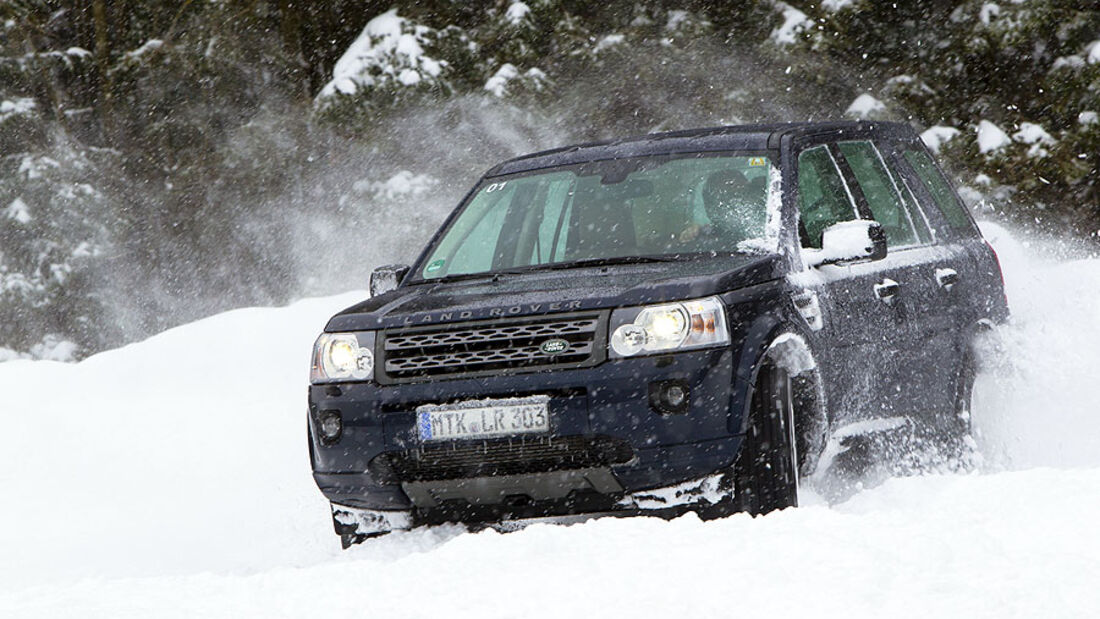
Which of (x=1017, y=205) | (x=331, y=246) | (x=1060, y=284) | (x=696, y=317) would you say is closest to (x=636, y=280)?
(x=696, y=317)

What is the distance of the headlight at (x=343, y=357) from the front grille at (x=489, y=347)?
0.06 meters

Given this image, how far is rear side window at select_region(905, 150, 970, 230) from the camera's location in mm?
7172

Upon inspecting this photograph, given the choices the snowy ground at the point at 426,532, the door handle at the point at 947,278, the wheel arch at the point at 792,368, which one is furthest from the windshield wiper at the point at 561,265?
the door handle at the point at 947,278

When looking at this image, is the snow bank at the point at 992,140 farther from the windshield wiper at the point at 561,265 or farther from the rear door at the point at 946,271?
the windshield wiper at the point at 561,265

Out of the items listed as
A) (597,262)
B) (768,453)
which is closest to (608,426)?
(768,453)

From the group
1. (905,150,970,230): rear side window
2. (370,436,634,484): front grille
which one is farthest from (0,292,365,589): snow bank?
(905,150,970,230): rear side window

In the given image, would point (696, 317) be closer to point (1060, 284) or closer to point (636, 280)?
point (636, 280)

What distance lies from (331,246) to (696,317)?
18.3m

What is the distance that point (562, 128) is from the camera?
21.0 meters

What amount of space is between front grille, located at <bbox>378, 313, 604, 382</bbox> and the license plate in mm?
110

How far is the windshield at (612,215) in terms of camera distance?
227 inches

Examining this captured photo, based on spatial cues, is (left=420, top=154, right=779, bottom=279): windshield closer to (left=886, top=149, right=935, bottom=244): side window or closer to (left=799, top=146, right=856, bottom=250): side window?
(left=799, top=146, right=856, bottom=250): side window

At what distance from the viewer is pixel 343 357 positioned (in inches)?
209

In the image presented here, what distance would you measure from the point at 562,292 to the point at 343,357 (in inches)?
31.1
